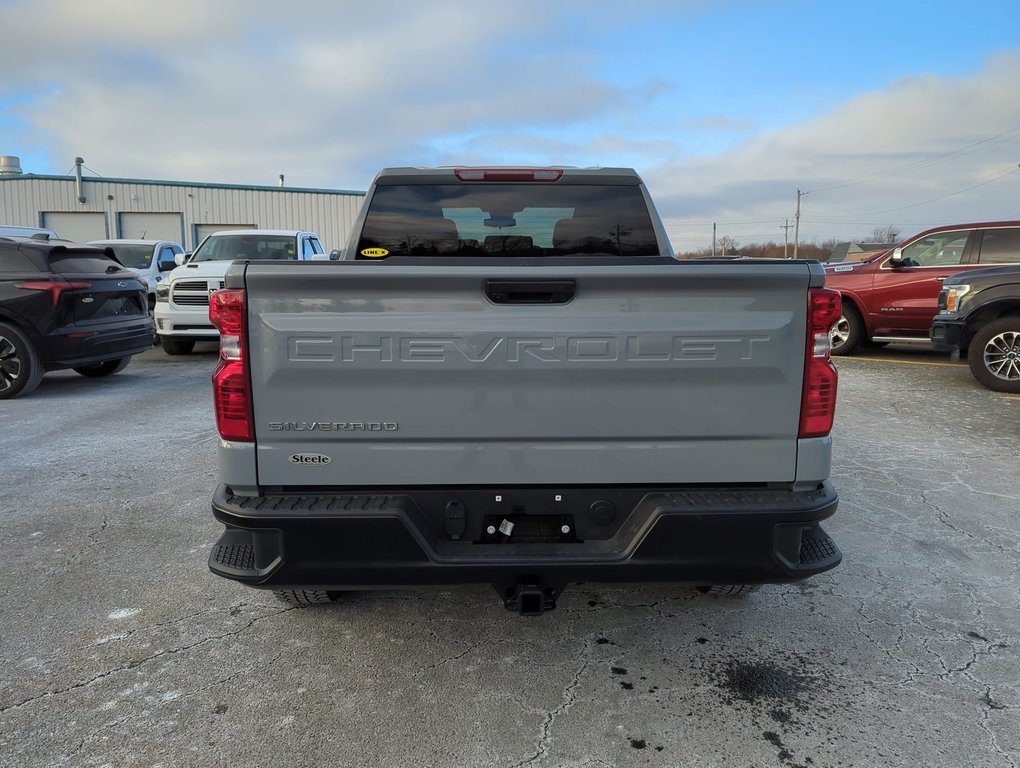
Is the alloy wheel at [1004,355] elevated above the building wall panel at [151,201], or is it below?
below

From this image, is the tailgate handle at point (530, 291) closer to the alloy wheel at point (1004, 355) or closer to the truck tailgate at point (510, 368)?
the truck tailgate at point (510, 368)

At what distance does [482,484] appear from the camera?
8.24 feet

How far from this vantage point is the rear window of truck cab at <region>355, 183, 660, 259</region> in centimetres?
392

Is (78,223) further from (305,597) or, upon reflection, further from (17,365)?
(305,597)

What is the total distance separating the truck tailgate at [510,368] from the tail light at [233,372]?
0.03m

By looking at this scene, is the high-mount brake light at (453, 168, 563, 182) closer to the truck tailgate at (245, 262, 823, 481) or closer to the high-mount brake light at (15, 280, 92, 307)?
the truck tailgate at (245, 262, 823, 481)

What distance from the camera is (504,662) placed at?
9.73 feet

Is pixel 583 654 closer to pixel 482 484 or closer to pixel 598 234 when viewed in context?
pixel 482 484

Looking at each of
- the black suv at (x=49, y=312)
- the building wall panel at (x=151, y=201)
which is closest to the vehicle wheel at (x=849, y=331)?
the black suv at (x=49, y=312)

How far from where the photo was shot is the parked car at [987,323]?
328 inches

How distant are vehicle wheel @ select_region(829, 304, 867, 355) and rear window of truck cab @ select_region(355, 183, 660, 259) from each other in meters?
8.79

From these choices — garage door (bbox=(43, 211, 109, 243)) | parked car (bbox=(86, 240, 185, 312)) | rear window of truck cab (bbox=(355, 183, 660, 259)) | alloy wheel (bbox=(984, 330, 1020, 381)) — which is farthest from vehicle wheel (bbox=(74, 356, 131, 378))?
garage door (bbox=(43, 211, 109, 243))

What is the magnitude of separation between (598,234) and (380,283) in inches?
77.2

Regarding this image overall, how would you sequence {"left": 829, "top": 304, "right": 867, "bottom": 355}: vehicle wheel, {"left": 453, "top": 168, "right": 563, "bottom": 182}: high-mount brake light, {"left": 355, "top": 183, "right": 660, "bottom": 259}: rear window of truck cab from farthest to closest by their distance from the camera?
{"left": 829, "top": 304, "right": 867, "bottom": 355}: vehicle wheel
{"left": 355, "top": 183, "right": 660, "bottom": 259}: rear window of truck cab
{"left": 453, "top": 168, "right": 563, "bottom": 182}: high-mount brake light
